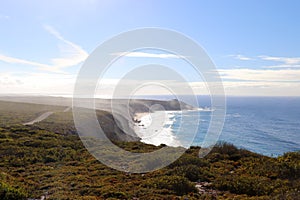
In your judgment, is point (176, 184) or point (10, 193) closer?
point (10, 193)

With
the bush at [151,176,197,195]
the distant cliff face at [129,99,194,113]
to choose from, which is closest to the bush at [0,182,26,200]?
the bush at [151,176,197,195]

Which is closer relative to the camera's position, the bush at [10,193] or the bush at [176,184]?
the bush at [10,193]

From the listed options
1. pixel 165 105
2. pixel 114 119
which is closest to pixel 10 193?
pixel 114 119

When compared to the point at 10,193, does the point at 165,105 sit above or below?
above

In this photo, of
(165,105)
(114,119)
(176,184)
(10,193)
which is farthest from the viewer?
(165,105)

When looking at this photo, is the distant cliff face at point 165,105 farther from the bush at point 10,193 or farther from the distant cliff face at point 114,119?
the bush at point 10,193

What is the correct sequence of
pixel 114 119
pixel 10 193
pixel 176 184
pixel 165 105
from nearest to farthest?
pixel 10 193, pixel 176 184, pixel 114 119, pixel 165 105

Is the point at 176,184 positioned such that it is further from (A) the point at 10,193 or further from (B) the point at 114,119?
(B) the point at 114,119

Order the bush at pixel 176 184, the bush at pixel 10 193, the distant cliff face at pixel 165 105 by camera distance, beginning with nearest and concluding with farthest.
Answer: the bush at pixel 10 193 → the bush at pixel 176 184 → the distant cliff face at pixel 165 105

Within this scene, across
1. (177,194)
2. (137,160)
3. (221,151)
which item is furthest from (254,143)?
(177,194)

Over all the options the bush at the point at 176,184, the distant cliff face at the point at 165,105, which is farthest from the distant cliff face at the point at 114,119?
the bush at the point at 176,184

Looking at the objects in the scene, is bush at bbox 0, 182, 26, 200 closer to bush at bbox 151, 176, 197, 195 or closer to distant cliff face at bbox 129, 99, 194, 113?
bush at bbox 151, 176, 197, 195
